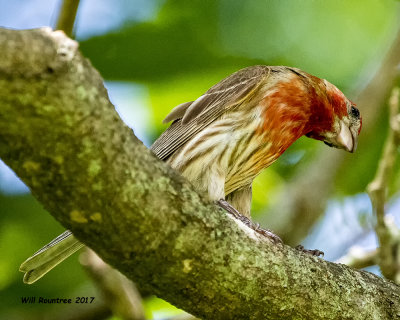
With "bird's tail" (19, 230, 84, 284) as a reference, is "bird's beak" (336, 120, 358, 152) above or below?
above

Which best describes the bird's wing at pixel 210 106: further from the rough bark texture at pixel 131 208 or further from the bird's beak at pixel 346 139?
the rough bark texture at pixel 131 208

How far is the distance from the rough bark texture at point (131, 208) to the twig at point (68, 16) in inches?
46.8

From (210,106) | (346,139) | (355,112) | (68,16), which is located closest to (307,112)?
(346,139)

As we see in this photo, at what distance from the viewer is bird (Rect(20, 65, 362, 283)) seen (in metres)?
4.69

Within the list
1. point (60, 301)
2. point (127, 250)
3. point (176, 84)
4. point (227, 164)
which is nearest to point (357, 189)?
point (176, 84)

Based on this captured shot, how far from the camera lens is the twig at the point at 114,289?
4.14m

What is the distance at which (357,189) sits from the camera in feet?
22.0

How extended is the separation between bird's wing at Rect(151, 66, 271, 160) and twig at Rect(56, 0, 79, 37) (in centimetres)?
144

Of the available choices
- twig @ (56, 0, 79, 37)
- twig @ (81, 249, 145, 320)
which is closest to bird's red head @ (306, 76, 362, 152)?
twig @ (81, 249, 145, 320)

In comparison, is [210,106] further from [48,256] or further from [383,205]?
[48,256]

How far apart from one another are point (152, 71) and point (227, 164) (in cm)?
207

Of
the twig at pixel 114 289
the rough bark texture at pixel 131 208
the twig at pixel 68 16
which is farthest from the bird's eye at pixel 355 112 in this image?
the twig at pixel 68 16

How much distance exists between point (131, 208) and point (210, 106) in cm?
235

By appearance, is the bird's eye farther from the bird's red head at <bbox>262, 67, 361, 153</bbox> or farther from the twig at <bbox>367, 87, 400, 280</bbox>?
the twig at <bbox>367, 87, 400, 280</bbox>
